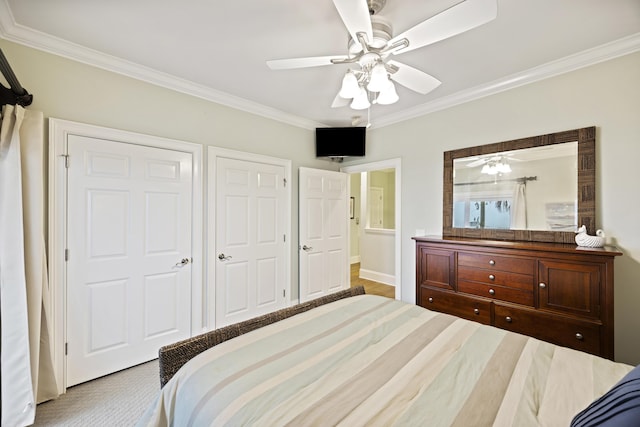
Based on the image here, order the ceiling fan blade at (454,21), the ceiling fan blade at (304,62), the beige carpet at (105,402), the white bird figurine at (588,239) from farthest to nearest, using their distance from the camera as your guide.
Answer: the white bird figurine at (588,239), the beige carpet at (105,402), the ceiling fan blade at (304,62), the ceiling fan blade at (454,21)

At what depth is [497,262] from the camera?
7.14 ft

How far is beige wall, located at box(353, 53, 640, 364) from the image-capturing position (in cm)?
198

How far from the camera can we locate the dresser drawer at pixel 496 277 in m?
2.04

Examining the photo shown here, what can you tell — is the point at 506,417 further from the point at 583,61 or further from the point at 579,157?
the point at 583,61

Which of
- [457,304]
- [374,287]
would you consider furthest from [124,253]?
[374,287]

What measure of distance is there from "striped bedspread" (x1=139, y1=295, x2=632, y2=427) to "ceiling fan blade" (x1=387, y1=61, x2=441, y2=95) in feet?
5.04

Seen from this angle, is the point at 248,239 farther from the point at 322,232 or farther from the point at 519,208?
the point at 519,208

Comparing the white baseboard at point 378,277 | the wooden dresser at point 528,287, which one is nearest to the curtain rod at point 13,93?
the wooden dresser at point 528,287

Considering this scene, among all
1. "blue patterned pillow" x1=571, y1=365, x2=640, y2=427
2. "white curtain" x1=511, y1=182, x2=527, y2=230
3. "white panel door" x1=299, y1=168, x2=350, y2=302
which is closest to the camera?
"blue patterned pillow" x1=571, y1=365, x2=640, y2=427

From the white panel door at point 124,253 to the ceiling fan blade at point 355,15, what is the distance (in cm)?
204

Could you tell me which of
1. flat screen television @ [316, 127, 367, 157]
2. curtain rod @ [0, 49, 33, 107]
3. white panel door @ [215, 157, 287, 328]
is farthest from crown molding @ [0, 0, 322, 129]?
flat screen television @ [316, 127, 367, 157]

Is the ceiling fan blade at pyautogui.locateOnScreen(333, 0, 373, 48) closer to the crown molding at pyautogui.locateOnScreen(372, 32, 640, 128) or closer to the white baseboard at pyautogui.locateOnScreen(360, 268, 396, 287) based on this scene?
the crown molding at pyautogui.locateOnScreen(372, 32, 640, 128)

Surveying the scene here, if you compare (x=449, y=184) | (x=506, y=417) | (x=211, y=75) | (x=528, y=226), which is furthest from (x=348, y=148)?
(x=506, y=417)

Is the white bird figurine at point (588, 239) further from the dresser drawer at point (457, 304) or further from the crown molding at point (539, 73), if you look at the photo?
the crown molding at point (539, 73)
